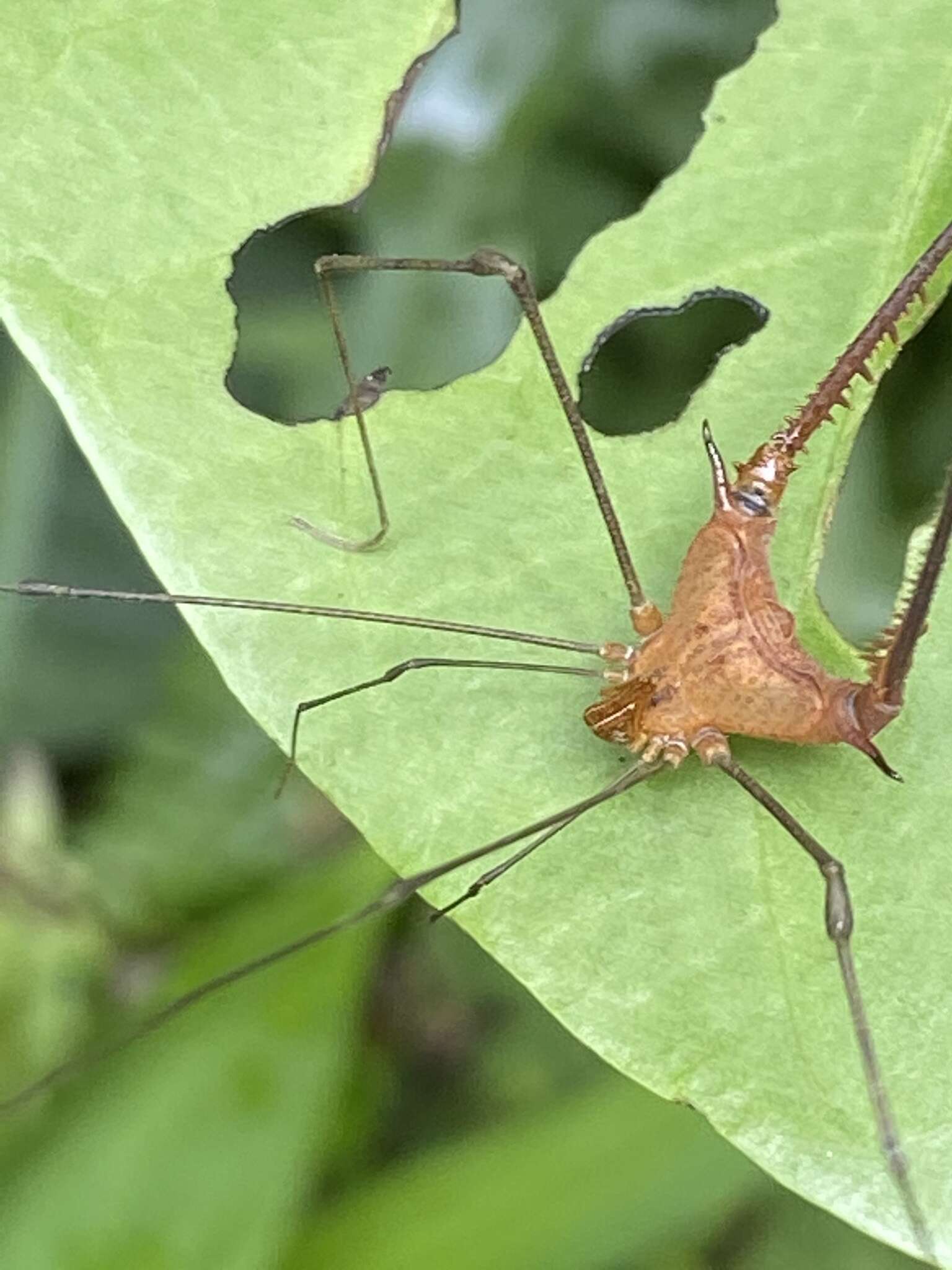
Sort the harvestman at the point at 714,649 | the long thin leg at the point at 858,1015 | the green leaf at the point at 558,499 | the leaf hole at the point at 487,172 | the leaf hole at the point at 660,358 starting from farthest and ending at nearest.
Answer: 1. the leaf hole at the point at 487,172
2. the leaf hole at the point at 660,358
3. the harvestman at the point at 714,649
4. the green leaf at the point at 558,499
5. the long thin leg at the point at 858,1015

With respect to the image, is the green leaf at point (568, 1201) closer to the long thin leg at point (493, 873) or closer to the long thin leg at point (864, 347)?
the long thin leg at point (493, 873)

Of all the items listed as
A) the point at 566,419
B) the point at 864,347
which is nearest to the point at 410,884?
the point at 566,419

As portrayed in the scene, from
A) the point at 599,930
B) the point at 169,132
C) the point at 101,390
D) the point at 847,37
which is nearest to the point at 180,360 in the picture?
the point at 101,390

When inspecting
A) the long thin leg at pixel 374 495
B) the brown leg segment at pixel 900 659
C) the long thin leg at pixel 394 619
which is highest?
the long thin leg at pixel 374 495

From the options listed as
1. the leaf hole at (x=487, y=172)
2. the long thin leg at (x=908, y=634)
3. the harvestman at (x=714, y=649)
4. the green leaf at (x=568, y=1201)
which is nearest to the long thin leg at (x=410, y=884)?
the harvestman at (x=714, y=649)

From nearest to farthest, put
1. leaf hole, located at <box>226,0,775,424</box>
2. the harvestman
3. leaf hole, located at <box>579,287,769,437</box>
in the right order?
the harvestman → leaf hole, located at <box>579,287,769,437</box> → leaf hole, located at <box>226,0,775,424</box>

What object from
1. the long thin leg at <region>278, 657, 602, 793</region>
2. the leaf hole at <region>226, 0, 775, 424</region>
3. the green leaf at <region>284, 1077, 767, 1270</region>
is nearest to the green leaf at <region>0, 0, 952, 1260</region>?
the long thin leg at <region>278, 657, 602, 793</region>

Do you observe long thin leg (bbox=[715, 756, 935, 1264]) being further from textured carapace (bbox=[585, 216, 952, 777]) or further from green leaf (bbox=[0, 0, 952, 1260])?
textured carapace (bbox=[585, 216, 952, 777])
